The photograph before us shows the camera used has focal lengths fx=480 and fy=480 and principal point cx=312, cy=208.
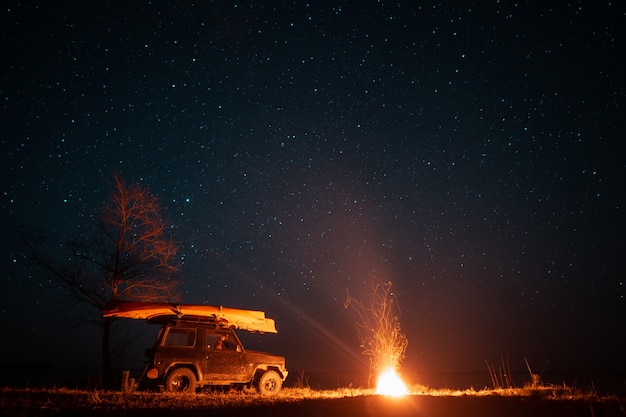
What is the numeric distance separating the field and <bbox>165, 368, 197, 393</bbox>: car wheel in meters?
1.38

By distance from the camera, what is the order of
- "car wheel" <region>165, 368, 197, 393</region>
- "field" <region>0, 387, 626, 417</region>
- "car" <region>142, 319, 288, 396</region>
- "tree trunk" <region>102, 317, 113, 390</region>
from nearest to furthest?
"field" <region>0, 387, 626, 417</region>, "car wheel" <region>165, 368, 197, 393</region>, "car" <region>142, 319, 288, 396</region>, "tree trunk" <region>102, 317, 113, 390</region>

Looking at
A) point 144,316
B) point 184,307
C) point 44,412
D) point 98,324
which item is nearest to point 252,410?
point 44,412

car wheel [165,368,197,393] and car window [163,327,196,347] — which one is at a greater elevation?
car window [163,327,196,347]

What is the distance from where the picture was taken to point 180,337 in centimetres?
1351

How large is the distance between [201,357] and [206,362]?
0.20 m

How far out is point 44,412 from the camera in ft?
28.2

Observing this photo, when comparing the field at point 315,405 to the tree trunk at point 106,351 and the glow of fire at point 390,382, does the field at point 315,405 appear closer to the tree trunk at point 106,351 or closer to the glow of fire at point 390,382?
the glow of fire at point 390,382

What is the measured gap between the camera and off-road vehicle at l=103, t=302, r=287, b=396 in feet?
42.2

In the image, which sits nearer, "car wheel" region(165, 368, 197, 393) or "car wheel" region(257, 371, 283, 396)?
"car wheel" region(165, 368, 197, 393)

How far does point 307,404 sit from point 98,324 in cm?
1169

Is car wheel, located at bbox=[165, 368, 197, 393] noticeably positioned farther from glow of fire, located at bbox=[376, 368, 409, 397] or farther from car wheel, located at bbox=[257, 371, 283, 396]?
glow of fire, located at bbox=[376, 368, 409, 397]

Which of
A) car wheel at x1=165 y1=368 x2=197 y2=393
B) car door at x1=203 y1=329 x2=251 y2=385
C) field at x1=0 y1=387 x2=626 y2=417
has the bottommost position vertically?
field at x1=0 y1=387 x2=626 y2=417

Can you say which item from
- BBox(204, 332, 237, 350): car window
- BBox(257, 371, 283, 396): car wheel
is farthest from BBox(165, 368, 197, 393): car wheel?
BBox(257, 371, 283, 396): car wheel

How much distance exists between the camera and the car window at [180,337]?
522 inches
